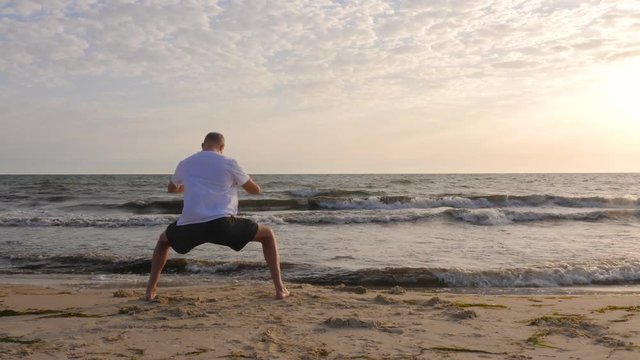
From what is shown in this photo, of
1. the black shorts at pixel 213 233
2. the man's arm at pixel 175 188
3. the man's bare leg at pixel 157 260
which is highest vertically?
the man's arm at pixel 175 188

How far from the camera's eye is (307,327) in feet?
14.0

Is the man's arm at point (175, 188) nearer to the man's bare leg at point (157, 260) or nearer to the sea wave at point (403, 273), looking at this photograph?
the man's bare leg at point (157, 260)

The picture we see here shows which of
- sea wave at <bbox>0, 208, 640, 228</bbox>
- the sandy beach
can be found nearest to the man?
the sandy beach

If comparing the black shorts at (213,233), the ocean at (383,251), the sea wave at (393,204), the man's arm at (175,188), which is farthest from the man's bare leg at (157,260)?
the sea wave at (393,204)

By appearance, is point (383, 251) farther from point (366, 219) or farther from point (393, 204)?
point (393, 204)

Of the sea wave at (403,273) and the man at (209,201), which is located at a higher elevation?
the man at (209,201)

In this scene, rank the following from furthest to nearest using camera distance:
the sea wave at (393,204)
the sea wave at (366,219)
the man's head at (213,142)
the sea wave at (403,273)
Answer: the sea wave at (393,204) < the sea wave at (366,219) < the sea wave at (403,273) < the man's head at (213,142)

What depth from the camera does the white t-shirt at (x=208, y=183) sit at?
4.66m

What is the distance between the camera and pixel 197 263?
8891 millimetres

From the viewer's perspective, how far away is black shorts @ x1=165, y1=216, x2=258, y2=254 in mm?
4664

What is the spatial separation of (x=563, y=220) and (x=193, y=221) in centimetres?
1628

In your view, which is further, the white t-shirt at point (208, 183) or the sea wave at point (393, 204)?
the sea wave at point (393, 204)

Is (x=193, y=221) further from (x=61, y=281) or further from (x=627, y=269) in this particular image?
(x=627, y=269)

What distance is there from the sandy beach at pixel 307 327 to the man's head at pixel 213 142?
1411 mm
